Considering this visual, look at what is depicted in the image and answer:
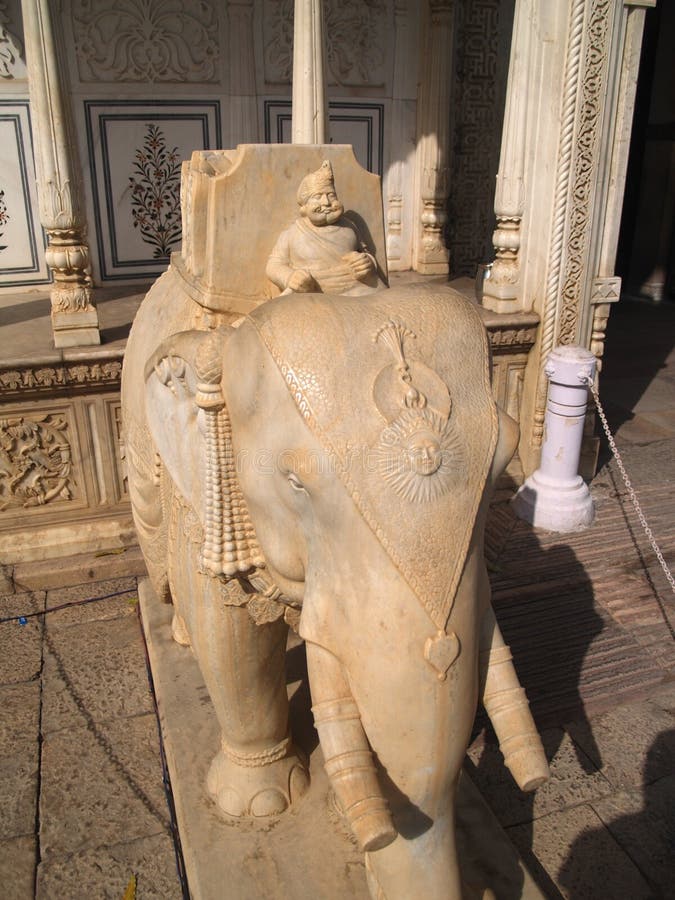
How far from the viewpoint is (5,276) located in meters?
6.17

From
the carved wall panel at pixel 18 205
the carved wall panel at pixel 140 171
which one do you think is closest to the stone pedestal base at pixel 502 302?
the carved wall panel at pixel 140 171

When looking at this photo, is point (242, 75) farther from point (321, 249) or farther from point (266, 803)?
point (266, 803)

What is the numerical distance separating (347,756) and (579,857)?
1.63 m

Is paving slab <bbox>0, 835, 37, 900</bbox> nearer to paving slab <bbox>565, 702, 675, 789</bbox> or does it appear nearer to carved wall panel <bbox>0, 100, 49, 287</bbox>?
paving slab <bbox>565, 702, 675, 789</bbox>

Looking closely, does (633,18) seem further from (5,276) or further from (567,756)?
(5,276)

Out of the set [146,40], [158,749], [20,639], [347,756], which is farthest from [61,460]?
[146,40]

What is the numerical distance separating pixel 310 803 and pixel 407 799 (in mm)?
1072

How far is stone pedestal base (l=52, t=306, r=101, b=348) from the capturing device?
4.35 metres

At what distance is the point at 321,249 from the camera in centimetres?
181

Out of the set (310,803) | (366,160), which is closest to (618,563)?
(310,803)

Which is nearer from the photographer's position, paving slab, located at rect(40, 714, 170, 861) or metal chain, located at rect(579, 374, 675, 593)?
paving slab, located at rect(40, 714, 170, 861)

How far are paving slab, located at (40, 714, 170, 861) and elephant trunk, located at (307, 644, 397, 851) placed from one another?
5.25ft

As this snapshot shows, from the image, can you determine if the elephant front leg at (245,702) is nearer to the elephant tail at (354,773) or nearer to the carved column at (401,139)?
the elephant tail at (354,773)

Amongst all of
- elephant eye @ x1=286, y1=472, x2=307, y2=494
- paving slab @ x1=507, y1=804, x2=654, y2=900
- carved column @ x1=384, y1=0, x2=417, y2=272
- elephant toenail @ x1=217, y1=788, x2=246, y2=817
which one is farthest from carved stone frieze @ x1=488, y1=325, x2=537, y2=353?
elephant eye @ x1=286, y1=472, x2=307, y2=494
